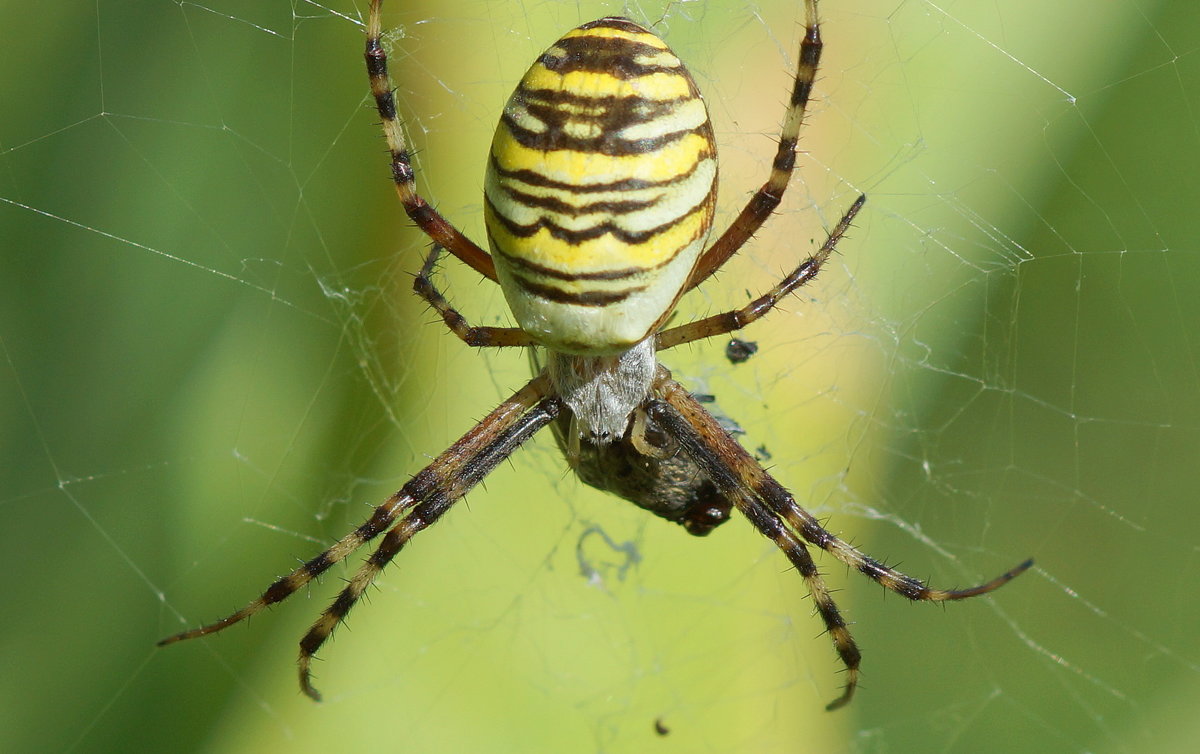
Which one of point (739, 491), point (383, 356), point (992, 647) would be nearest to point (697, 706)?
point (739, 491)

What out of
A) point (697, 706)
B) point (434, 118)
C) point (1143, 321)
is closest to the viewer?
point (434, 118)

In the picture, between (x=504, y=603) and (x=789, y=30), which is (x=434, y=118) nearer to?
(x=789, y=30)

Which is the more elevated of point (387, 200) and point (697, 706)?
point (387, 200)

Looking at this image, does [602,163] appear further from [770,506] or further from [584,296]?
[770,506]

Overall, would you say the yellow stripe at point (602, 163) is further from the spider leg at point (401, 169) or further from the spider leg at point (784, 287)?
the spider leg at point (784, 287)

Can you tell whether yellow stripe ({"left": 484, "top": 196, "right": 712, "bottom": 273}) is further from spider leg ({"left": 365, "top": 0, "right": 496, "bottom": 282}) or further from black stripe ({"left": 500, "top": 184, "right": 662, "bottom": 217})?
spider leg ({"left": 365, "top": 0, "right": 496, "bottom": 282})

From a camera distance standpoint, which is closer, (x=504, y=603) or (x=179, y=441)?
(x=179, y=441)

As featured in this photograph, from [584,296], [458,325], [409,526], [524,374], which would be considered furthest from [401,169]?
[409,526]

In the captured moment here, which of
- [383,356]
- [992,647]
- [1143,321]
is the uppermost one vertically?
[383,356]
